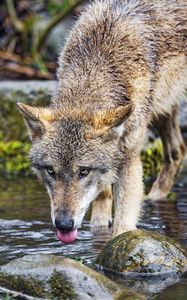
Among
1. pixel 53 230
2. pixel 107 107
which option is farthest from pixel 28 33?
pixel 107 107

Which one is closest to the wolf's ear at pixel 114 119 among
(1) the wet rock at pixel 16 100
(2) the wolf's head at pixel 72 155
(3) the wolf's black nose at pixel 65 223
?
(2) the wolf's head at pixel 72 155

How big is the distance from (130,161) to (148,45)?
1274 millimetres

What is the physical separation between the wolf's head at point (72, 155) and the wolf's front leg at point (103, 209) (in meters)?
1.32

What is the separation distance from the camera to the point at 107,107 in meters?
7.79

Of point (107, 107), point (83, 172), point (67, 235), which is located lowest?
point (67, 235)

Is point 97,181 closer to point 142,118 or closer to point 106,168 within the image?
point 106,168

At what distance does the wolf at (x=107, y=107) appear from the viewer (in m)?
7.13

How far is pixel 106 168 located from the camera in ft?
24.4

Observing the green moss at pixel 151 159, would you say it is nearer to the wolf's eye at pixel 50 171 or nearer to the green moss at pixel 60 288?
the wolf's eye at pixel 50 171

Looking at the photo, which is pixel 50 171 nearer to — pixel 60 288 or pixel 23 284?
pixel 23 284

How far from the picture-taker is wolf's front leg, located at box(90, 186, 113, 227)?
8891 mm

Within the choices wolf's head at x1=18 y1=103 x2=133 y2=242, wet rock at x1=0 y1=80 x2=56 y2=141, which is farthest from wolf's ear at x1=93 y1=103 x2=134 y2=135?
wet rock at x1=0 y1=80 x2=56 y2=141

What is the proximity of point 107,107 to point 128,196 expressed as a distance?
1042 mm

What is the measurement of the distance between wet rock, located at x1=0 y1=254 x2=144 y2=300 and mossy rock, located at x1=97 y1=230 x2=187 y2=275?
0.63 meters
